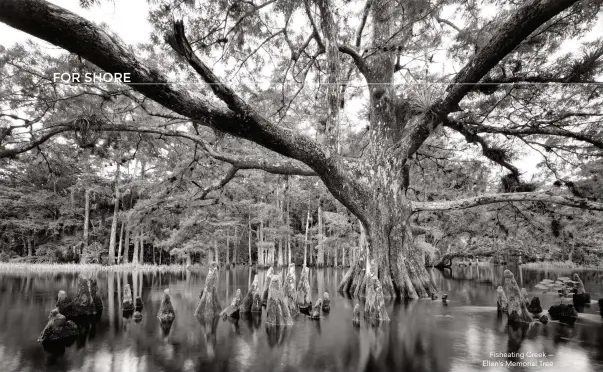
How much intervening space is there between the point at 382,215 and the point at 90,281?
767 cm

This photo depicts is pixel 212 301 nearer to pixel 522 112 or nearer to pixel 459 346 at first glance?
pixel 459 346

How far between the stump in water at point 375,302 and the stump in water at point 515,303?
275cm

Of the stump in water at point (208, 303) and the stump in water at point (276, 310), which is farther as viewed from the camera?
the stump in water at point (208, 303)

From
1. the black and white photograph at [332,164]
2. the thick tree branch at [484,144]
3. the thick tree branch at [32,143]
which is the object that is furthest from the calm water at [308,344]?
the thick tree branch at [484,144]

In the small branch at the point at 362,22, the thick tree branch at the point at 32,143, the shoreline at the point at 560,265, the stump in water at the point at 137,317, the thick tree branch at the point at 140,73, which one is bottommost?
the shoreline at the point at 560,265

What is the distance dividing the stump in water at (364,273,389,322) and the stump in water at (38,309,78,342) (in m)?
5.82

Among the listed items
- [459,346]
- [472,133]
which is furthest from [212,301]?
[472,133]

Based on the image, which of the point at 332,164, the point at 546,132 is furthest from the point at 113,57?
the point at 546,132

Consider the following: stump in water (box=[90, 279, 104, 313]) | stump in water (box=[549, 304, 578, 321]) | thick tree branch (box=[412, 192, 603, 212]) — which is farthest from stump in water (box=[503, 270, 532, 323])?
stump in water (box=[90, 279, 104, 313])

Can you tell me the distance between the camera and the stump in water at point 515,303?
6.94m

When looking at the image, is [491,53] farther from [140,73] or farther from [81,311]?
[81,311]

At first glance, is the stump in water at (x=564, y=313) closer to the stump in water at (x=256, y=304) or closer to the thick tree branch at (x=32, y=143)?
the stump in water at (x=256, y=304)

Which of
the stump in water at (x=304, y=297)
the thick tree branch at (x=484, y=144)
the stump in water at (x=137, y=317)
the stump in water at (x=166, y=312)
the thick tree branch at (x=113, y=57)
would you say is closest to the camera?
the thick tree branch at (x=113, y=57)

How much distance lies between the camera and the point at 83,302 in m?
7.70
